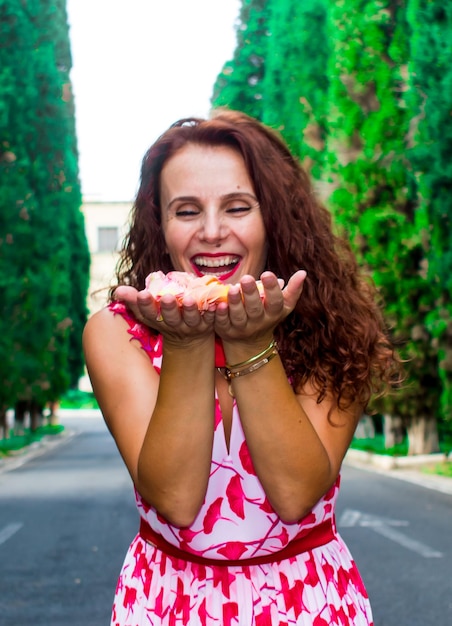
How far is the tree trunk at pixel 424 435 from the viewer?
19.4 metres

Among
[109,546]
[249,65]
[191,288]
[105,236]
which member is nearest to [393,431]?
[109,546]

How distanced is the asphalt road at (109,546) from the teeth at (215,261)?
4545 millimetres

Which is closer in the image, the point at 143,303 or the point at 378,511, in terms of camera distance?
the point at 143,303

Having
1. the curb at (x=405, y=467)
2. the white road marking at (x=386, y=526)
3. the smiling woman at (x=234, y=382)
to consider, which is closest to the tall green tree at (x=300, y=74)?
the curb at (x=405, y=467)

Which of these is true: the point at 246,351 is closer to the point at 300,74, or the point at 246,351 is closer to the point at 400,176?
the point at 400,176

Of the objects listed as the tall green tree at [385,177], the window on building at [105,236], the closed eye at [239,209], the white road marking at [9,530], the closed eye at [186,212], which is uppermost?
the closed eye at [239,209]

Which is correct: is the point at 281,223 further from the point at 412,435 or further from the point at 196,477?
the point at 412,435

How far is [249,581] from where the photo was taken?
169cm

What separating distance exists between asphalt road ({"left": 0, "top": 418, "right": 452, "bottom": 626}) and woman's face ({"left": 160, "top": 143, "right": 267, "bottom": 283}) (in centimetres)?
454

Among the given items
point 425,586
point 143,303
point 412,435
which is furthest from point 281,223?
point 412,435

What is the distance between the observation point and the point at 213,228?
1771mm

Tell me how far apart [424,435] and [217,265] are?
18.1m

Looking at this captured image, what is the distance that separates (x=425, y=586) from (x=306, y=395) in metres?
5.60

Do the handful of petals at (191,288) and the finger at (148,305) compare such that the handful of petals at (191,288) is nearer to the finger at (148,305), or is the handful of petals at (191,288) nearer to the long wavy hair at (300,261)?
the finger at (148,305)
